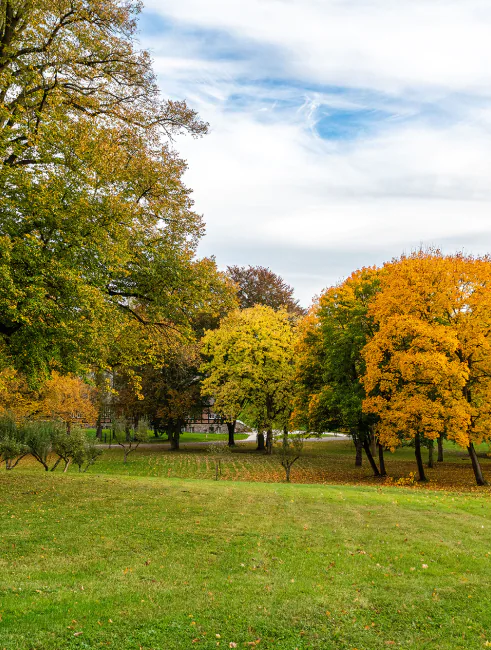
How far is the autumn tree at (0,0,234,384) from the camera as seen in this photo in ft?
35.8

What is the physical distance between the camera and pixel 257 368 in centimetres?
3625

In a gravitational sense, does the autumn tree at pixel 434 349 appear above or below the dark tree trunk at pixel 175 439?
above

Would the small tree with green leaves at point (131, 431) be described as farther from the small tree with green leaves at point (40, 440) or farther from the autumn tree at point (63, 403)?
the small tree with green leaves at point (40, 440)

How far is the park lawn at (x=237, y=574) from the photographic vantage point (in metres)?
5.79

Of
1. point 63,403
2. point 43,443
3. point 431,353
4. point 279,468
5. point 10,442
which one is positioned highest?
point 431,353

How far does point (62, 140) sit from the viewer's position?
38.8 feet

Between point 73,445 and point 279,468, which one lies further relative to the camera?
point 279,468

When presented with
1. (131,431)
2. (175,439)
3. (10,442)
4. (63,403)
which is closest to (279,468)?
(131,431)

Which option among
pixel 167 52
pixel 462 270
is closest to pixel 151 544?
pixel 167 52

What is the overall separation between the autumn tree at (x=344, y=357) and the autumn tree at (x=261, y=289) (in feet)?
73.0

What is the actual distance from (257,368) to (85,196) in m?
25.9

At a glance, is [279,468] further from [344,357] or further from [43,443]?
[43,443]

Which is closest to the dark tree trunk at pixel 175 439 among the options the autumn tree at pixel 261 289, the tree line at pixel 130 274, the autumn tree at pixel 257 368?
the autumn tree at pixel 257 368

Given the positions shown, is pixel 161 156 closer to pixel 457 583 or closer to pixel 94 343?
pixel 94 343
